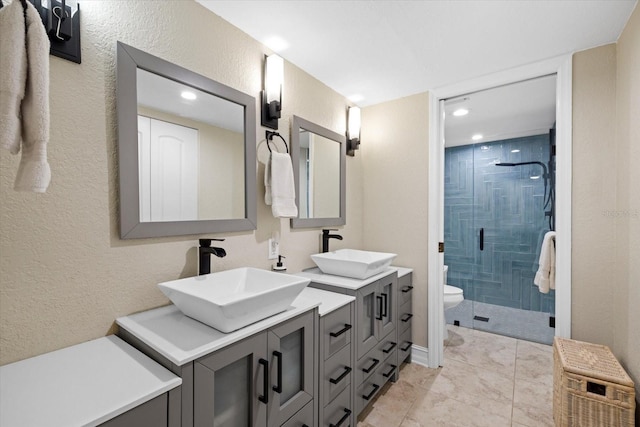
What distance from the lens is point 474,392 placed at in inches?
80.7

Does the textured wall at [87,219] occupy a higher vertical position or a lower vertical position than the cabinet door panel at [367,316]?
higher

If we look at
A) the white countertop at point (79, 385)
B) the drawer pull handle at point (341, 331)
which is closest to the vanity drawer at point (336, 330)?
the drawer pull handle at point (341, 331)

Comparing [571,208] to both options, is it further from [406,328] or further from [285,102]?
[285,102]

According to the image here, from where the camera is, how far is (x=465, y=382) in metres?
2.17

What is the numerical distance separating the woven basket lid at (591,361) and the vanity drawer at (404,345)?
0.95 m

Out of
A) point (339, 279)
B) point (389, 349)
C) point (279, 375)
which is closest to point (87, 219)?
point (279, 375)

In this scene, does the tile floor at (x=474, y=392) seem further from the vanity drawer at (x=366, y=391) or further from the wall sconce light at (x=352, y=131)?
the wall sconce light at (x=352, y=131)

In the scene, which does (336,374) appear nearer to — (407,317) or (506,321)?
(407,317)

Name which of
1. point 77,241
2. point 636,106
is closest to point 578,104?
point 636,106

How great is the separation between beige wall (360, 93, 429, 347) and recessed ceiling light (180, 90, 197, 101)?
1.67 metres

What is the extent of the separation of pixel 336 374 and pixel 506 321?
2708 millimetres

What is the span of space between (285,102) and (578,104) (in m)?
1.85

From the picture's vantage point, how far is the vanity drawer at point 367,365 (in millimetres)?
1707

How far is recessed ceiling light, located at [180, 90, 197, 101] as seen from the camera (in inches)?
55.3
